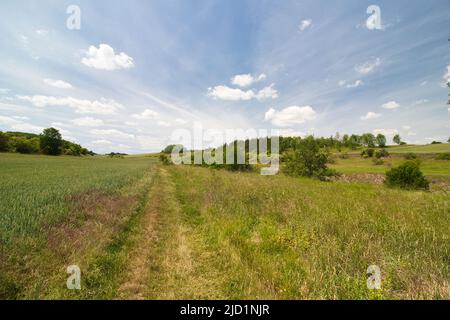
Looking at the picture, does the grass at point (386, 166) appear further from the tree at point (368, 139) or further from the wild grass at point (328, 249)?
the tree at point (368, 139)

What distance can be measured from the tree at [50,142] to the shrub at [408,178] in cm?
11271

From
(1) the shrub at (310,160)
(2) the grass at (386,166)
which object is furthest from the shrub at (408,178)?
(2) the grass at (386,166)

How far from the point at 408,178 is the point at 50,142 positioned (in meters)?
115

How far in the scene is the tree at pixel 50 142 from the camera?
281 feet

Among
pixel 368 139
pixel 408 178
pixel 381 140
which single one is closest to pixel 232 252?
pixel 408 178

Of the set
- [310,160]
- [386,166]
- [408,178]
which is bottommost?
[408,178]

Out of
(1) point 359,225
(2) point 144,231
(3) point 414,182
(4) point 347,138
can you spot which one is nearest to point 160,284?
(2) point 144,231

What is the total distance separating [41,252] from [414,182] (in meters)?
30.7

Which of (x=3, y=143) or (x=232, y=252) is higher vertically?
(x=3, y=143)

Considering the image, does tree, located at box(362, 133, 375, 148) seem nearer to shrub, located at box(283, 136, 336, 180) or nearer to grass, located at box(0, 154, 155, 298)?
shrub, located at box(283, 136, 336, 180)

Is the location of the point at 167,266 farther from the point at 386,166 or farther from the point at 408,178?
the point at 386,166

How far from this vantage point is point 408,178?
22766mm

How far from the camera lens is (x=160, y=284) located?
4195 millimetres
